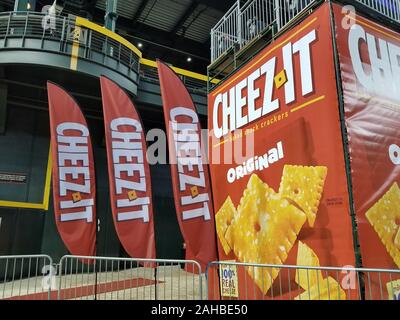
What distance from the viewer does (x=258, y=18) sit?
21.6 ft

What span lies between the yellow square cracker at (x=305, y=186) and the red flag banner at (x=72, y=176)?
4487 mm

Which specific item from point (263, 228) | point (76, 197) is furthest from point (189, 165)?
point (76, 197)

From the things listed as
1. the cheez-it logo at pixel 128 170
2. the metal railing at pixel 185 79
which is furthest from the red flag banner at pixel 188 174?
the metal railing at pixel 185 79

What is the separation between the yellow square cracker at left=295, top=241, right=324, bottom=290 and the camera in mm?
4101

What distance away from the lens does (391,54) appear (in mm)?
4875

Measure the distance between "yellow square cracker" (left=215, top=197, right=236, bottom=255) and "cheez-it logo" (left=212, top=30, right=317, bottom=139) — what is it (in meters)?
1.43

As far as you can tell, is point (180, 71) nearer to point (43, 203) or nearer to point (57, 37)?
point (57, 37)

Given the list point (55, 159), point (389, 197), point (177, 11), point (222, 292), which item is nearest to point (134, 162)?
point (55, 159)

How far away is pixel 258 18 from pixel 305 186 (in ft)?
12.7

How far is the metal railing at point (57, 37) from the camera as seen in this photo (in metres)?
9.19

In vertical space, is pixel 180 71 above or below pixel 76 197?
above

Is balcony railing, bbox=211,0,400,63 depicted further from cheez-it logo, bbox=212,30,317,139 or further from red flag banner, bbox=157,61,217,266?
red flag banner, bbox=157,61,217,266

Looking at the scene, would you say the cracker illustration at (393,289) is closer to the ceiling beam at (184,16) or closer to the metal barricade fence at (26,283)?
the metal barricade fence at (26,283)

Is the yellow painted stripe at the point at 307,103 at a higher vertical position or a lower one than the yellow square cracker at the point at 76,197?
higher
